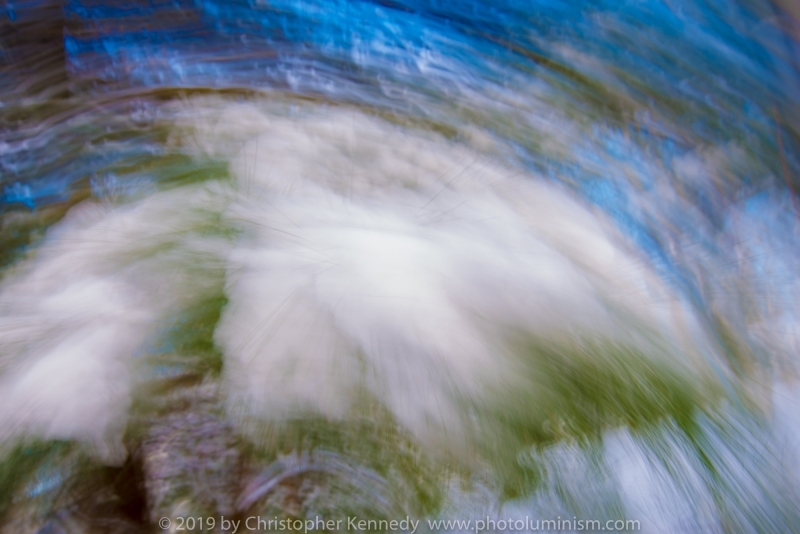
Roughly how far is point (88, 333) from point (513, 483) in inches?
21.2

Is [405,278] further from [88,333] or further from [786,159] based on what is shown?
[786,159]

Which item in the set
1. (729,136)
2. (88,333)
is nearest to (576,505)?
(729,136)

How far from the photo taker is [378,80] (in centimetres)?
62

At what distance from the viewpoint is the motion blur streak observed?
0.54 meters

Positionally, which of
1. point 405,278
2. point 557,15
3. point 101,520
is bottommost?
point 101,520

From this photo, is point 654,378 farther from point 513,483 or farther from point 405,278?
point 405,278

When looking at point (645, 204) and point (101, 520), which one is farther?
point (645, 204)

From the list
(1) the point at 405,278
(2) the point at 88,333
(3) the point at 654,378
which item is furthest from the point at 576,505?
(2) the point at 88,333

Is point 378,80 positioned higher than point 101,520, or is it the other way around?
point 378,80

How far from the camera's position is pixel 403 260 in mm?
597

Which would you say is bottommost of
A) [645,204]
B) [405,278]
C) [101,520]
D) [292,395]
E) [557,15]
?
[101,520]

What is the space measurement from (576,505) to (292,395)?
35cm

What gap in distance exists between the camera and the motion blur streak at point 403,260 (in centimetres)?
54

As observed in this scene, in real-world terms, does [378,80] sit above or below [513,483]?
above
